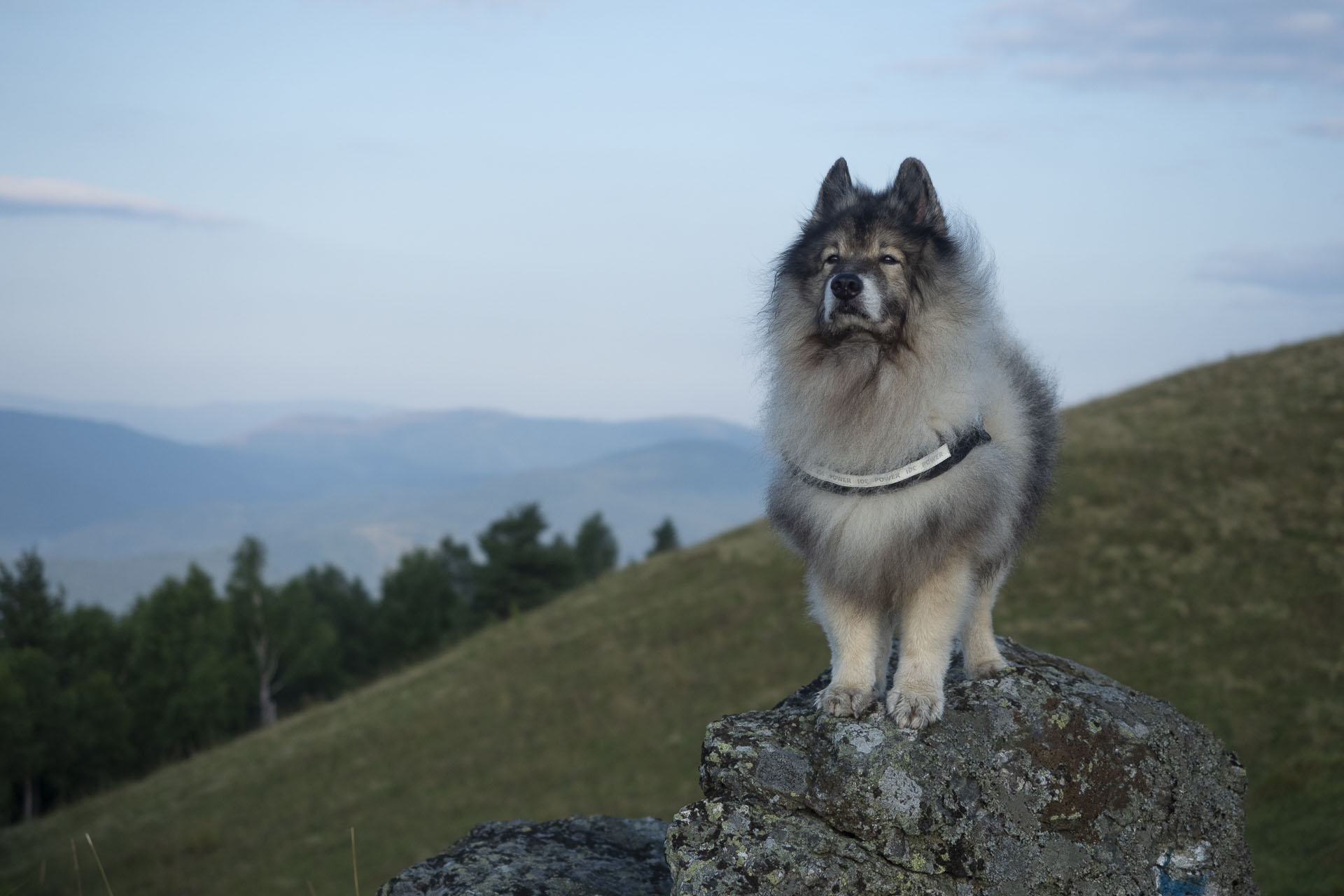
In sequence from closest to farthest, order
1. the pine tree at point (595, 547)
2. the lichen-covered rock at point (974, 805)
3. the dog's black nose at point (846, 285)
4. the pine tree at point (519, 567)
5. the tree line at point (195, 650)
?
the lichen-covered rock at point (974, 805)
the dog's black nose at point (846, 285)
the tree line at point (195, 650)
the pine tree at point (519, 567)
the pine tree at point (595, 547)

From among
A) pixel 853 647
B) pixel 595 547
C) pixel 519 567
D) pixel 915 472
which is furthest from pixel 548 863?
pixel 595 547

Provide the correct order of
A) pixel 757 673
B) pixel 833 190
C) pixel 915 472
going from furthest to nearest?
pixel 757 673
pixel 833 190
pixel 915 472

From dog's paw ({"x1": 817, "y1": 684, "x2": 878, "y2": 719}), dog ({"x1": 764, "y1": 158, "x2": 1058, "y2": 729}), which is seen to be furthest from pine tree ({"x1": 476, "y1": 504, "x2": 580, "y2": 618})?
dog's paw ({"x1": 817, "y1": 684, "x2": 878, "y2": 719})

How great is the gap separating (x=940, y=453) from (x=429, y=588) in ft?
227

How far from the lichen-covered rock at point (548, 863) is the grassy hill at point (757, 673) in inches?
441

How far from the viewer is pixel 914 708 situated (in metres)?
4.84

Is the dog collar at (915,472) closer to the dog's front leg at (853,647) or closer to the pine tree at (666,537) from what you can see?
the dog's front leg at (853,647)

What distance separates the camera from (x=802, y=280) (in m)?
5.43

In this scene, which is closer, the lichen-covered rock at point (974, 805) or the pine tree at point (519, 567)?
the lichen-covered rock at point (974, 805)

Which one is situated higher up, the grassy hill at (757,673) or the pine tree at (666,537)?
the grassy hill at (757,673)

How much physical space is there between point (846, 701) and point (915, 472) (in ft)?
3.96

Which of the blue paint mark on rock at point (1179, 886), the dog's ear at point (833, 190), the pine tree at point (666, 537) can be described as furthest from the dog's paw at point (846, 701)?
the pine tree at point (666, 537)

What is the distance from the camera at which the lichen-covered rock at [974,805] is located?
4.45 metres

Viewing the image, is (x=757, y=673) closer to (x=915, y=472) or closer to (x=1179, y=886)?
(x=1179, y=886)
